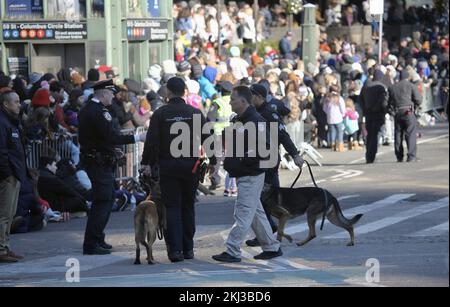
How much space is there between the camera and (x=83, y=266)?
40.5 feet

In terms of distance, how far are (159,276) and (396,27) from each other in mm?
29616

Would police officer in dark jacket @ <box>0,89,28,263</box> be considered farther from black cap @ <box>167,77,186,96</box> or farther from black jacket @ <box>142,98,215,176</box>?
black cap @ <box>167,77,186,96</box>

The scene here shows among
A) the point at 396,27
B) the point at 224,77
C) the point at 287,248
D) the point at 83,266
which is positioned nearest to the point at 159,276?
the point at 83,266

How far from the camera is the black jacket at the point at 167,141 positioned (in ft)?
40.6

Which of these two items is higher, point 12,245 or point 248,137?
point 248,137

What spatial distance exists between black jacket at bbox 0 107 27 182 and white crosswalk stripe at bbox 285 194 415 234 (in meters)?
3.66

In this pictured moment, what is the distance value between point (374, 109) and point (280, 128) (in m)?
9.33

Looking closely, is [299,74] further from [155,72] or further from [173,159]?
[173,159]

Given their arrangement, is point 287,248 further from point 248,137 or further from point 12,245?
point 12,245

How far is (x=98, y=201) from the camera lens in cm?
1303

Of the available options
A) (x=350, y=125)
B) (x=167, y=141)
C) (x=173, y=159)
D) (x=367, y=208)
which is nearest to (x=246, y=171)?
(x=173, y=159)

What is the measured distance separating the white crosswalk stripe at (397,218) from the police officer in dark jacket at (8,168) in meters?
3.81

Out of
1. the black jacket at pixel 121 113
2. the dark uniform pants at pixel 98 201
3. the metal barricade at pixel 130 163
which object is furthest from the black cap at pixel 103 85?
the black jacket at pixel 121 113
